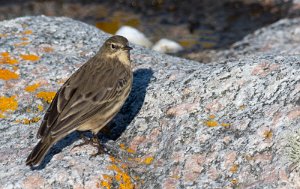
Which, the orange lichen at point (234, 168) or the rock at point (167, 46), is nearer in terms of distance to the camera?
the orange lichen at point (234, 168)

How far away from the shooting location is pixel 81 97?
30.0 feet

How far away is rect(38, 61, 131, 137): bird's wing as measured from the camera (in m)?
8.52

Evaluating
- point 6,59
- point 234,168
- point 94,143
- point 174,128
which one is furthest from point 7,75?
point 234,168

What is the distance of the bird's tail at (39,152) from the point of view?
792 centimetres

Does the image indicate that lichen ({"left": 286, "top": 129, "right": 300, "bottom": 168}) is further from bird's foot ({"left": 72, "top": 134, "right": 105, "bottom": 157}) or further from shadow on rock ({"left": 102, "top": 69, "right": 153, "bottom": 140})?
shadow on rock ({"left": 102, "top": 69, "right": 153, "bottom": 140})

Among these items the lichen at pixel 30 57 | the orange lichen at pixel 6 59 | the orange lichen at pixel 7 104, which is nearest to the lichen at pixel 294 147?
the orange lichen at pixel 7 104

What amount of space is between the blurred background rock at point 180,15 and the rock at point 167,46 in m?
0.22

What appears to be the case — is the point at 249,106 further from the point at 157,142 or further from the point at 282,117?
the point at 157,142

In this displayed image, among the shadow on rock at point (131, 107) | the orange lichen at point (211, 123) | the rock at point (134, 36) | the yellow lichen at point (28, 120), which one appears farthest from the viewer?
the rock at point (134, 36)

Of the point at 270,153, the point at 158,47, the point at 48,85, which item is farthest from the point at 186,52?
the point at 270,153

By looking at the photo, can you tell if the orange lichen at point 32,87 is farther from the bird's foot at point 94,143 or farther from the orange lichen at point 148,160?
the orange lichen at point 148,160

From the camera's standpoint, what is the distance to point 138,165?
28.0ft

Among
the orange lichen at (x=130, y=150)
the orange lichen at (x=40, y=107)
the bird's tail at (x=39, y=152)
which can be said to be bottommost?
the orange lichen at (x=40, y=107)

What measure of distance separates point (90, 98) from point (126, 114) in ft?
2.75
